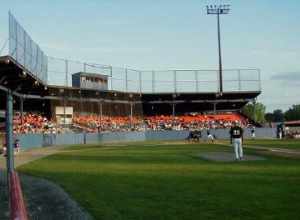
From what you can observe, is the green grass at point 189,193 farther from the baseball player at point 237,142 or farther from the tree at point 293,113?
the tree at point 293,113

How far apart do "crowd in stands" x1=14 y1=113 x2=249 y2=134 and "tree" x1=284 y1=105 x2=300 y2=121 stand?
75.7m

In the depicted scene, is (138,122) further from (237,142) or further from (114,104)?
(237,142)

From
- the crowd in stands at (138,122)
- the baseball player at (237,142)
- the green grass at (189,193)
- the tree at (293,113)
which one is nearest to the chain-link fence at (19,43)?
the baseball player at (237,142)

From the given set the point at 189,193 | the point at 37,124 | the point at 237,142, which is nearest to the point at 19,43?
the point at 237,142

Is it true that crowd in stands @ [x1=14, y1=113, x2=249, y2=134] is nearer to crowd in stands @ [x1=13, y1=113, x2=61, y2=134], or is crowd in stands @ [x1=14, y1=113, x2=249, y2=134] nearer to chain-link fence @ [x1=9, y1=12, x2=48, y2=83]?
crowd in stands @ [x1=13, y1=113, x2=61, y2=134]

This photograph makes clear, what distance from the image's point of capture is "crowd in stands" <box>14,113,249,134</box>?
64938 mm

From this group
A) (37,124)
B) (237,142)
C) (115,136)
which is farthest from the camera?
(115,136)

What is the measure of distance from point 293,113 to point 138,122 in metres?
94.6

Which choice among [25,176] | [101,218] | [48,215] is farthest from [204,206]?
[25,176]

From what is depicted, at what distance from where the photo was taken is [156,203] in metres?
11.6

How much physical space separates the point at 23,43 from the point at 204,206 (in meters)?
24.9

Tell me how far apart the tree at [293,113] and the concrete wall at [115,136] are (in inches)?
3251

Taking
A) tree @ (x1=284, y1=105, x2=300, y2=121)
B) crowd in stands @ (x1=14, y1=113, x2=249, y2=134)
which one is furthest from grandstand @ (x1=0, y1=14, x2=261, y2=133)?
tree @ (x1=284, y1=105, x2=300, y2=121)

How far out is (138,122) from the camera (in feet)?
253
